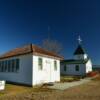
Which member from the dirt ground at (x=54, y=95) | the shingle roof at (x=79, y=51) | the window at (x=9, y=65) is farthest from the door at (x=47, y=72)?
the shingle roof at (x=79, y=51)

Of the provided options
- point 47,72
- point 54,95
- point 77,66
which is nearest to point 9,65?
point 47,72

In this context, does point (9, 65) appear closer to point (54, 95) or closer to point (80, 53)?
point (54, 95)

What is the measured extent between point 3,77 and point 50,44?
27.4 metres

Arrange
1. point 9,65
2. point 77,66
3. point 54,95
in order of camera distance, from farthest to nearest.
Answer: point 77,66 → point 9,65 → point 54,95

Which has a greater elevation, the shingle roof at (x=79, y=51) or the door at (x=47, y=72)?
the shingle roof at (x=79, y=51)

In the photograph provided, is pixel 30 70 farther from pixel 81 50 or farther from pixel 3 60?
pixel 81 50

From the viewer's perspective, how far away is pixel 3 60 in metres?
19.9

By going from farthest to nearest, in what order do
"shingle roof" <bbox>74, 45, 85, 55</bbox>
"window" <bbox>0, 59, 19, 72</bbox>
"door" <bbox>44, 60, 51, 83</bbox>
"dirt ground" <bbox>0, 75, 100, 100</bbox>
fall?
"shingle roof" <bbox>74, 45, 85, 55</bbox>, "window" <bbox>0, 59, 19, 72</bbox>, "door" <bbox>44, 60, 51, 83</bbox>, "dirt ground" <bbox>0, 75, 100, 100</bbox>

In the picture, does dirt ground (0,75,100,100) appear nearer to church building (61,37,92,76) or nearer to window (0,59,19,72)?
window (0,59,19,72)

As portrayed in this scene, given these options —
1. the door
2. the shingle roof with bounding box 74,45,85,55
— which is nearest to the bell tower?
the shingle roof with bounding box 74,45,85,55

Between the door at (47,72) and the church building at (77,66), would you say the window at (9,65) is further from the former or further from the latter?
the church building at (77,66)

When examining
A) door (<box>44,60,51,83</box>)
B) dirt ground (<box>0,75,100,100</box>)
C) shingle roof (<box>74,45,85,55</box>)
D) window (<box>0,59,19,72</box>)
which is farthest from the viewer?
shingle roof (<box>74,45,85,55</box>)

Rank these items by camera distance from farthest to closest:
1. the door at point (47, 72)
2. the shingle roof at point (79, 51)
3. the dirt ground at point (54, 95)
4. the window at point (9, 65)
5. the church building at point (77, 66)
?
1. the shingle roof at point (79, 51)
2. the church building at point (77, 66)
3. the window at point (9, 65)
4. the door at point (47, 72)
5. the dirt ground at point (54, 95)

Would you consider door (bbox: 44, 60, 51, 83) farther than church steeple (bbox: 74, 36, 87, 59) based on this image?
No
